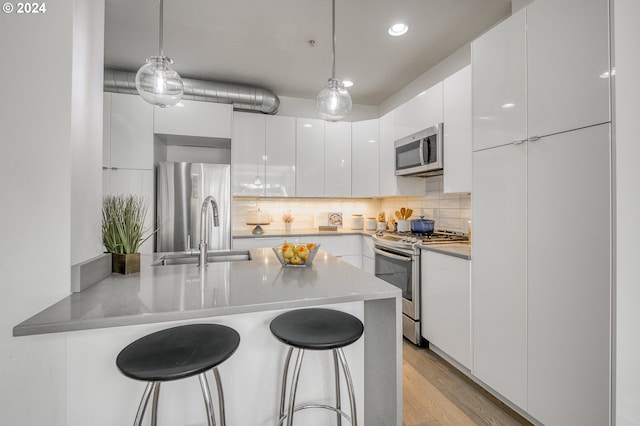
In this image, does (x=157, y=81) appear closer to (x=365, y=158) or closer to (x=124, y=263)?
(x=124, y=263)

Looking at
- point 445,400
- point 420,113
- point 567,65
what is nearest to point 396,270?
point 445,400

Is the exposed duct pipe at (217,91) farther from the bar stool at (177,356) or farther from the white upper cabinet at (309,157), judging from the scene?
the bar stool at (177,356)

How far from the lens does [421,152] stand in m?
2.67

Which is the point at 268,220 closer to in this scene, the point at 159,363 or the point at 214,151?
the point at 214,151

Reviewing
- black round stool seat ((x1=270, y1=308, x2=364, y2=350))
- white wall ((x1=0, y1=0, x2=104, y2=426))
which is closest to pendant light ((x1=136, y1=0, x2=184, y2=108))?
white wall ((x1=0, y1=0, x2=104, y2=426))

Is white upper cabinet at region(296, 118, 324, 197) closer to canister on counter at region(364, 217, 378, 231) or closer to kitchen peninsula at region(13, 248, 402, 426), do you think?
canister on counter at region(364, 217, 378, 231)

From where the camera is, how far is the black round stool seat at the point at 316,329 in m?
1.03

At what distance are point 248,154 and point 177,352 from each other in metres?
2.76

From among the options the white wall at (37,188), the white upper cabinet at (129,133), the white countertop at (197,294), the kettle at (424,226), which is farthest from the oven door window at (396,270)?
the white upper cabinet at (129,133)

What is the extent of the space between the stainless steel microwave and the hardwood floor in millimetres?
1643

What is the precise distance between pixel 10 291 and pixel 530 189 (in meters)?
2.22

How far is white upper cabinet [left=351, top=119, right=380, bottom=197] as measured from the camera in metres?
3.56

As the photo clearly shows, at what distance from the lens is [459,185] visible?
7.43 feet

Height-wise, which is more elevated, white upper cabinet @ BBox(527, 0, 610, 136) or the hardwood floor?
white upper cabinet @ BBox(527, 0, 610, 136)
